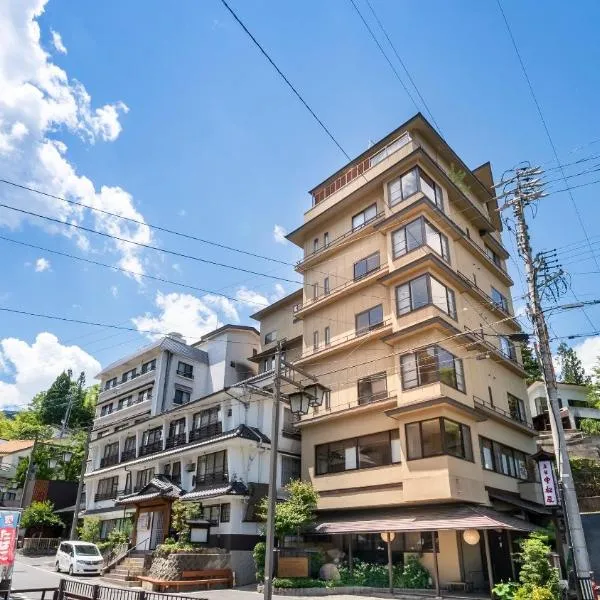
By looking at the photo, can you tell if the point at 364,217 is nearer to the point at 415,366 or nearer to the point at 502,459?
the point at 415,366

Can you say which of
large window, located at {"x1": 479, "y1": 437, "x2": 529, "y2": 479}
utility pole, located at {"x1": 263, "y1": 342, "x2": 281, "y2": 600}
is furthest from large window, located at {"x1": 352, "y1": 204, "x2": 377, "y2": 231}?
utility pole, located at {"x1": 263, "y1": 342, "x2": 281, "y2": 600}

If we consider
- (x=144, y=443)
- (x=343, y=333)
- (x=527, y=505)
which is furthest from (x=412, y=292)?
(x=144, y=443)

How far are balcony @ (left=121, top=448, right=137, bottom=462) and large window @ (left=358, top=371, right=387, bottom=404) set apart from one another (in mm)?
22755

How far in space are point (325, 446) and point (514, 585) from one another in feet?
40.7

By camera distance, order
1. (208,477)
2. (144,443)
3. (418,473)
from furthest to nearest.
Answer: (144,443) → (208,477) → (418,473)

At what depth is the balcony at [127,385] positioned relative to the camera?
158 feet

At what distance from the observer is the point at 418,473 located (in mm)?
22562

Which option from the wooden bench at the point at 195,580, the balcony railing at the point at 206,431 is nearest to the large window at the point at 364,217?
the balcony railing at the point at 206,431

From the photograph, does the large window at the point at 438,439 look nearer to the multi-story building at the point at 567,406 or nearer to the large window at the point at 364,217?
the large window at the point at 364,217

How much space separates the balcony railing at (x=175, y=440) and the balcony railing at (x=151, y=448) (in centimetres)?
90

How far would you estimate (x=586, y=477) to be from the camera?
31969 millimetres

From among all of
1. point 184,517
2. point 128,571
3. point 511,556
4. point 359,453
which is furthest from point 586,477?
point 128,571

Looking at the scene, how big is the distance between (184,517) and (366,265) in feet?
59.5

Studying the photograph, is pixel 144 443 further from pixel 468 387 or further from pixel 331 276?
→ pixel 468 387
